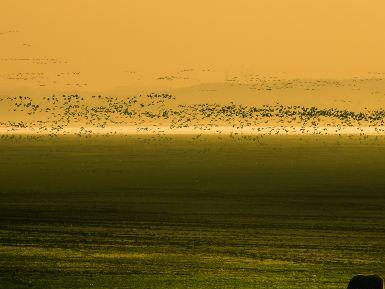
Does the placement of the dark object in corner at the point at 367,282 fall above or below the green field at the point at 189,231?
above

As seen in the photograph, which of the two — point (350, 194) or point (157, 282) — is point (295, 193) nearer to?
point (350, 194)

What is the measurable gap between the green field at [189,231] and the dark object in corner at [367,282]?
440 cm

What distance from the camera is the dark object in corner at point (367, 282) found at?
20.6m

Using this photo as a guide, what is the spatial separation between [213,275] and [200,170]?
5072cm

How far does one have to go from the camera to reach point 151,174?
7125 cm

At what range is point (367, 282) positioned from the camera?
2081 cm

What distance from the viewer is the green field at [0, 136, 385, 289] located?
26984 millimetres

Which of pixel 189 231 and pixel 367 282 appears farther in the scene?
pixel 189 231

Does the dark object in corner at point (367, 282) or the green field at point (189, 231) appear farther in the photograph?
the green field at point (189, 231)

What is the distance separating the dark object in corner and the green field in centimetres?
440

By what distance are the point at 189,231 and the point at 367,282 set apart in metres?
15.8

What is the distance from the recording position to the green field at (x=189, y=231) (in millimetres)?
26984

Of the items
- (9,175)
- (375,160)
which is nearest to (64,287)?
(9,175)

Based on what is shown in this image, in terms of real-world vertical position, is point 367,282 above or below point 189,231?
above
